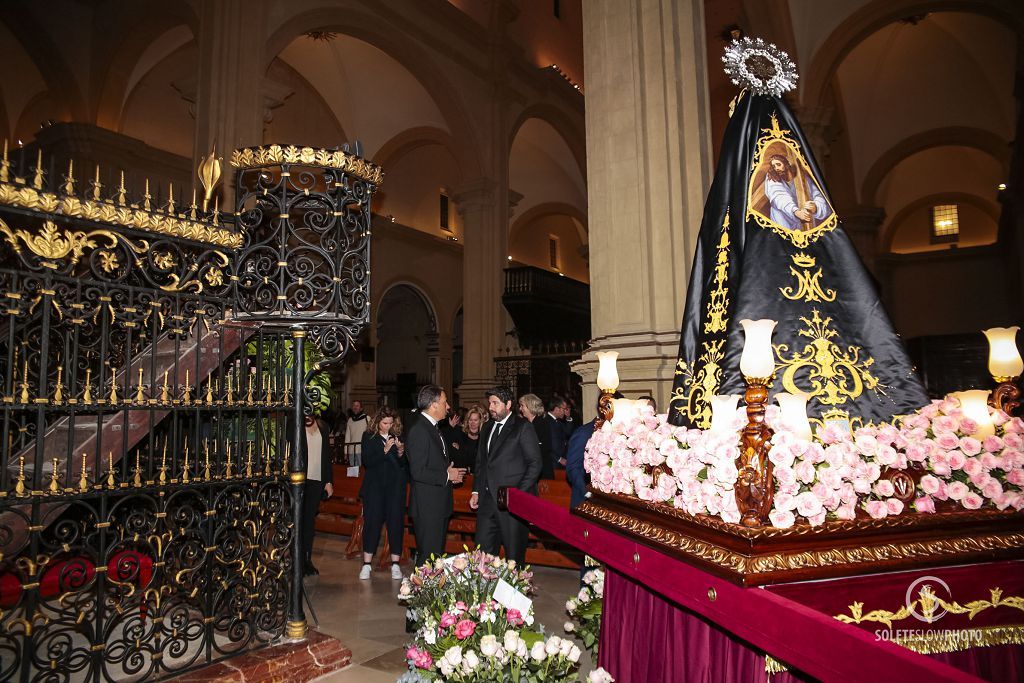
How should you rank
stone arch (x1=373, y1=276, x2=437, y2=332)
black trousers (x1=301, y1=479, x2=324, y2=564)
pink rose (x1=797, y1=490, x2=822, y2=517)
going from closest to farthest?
pink rose (x1=797, y1=490, x2=822, y2=517), black trousers (x1=301, y1=479, x2=324, y2=564), stone arch (x1=373, y1=276, x2=437, y2=332)

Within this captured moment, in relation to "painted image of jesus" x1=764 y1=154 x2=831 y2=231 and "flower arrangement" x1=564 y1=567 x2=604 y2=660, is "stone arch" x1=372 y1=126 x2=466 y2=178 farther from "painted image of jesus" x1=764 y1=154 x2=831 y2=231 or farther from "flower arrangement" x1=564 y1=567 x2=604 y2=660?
"painted image of jesus" x1=764 y1=154 x2=831 y2=231

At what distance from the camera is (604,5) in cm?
643

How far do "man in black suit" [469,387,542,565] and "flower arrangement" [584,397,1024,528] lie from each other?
275 centimetres

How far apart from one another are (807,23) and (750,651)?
1290 cm

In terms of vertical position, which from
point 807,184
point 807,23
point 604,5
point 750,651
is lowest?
point 750,651

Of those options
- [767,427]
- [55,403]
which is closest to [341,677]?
[55,403]

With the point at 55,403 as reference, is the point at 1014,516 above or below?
below

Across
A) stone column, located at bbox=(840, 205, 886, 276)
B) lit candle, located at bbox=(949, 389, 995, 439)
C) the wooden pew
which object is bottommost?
the wooden pew

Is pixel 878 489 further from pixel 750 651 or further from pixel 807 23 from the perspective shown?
pixel 807 23

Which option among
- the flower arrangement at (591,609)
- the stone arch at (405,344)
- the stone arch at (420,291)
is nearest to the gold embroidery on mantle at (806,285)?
the flower arrangement at (591,609)

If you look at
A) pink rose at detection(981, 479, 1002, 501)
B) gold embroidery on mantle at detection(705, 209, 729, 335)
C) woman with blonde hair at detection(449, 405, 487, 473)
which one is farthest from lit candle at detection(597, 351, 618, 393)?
woman with blonde hair at detection(449, 405, 487, 473)

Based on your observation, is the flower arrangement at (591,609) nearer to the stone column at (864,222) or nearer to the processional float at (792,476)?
the processional float at (792,476)

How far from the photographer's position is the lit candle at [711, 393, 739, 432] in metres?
1.97

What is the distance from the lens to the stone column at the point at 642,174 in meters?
5.91
